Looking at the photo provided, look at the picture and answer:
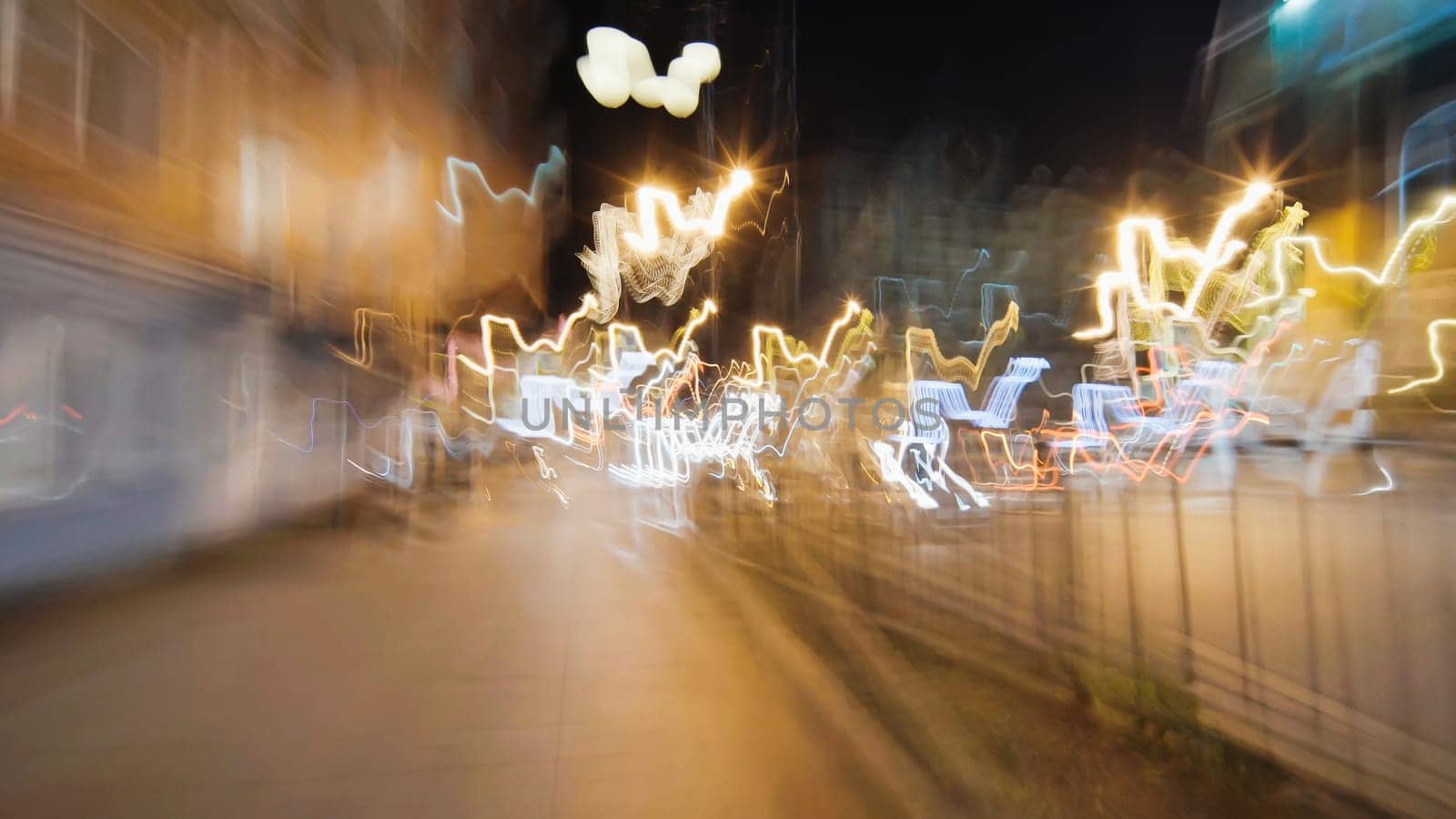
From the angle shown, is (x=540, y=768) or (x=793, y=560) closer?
(x=540, y=768)

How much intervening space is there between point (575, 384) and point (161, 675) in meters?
20.3

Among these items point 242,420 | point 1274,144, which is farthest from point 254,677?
point 1274,144

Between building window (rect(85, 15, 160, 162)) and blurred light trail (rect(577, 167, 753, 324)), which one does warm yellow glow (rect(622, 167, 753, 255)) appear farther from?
building window (rect(85, 15, 160, 162))

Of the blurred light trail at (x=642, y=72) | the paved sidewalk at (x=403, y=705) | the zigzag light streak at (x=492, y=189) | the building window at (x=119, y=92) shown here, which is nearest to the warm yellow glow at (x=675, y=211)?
the blurred light trail at (x=642, y=72)

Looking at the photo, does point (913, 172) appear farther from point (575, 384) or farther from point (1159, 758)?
point (1159, 758)

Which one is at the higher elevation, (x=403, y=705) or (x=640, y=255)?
(x=640, y=255)

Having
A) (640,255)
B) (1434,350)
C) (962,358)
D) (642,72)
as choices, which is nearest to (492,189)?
(640,255)

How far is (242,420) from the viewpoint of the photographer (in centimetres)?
1080

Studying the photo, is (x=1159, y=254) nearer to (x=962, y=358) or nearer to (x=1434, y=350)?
(x=1434, y=350)

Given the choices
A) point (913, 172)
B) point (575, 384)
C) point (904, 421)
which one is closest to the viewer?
point (904, 421)

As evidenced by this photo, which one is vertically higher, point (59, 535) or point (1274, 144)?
point (1274, 144)

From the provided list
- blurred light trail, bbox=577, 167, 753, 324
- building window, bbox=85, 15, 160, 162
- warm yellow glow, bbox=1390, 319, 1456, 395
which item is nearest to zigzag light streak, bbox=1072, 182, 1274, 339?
warm yellow glow, bbox=1390, 319, 1456, 395

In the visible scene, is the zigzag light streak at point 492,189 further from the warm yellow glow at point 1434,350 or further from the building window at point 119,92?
the warm yellow glow at point 1434,350

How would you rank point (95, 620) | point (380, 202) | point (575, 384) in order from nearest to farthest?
point (95, 620) < point (380, 202) < point (575, 384)
